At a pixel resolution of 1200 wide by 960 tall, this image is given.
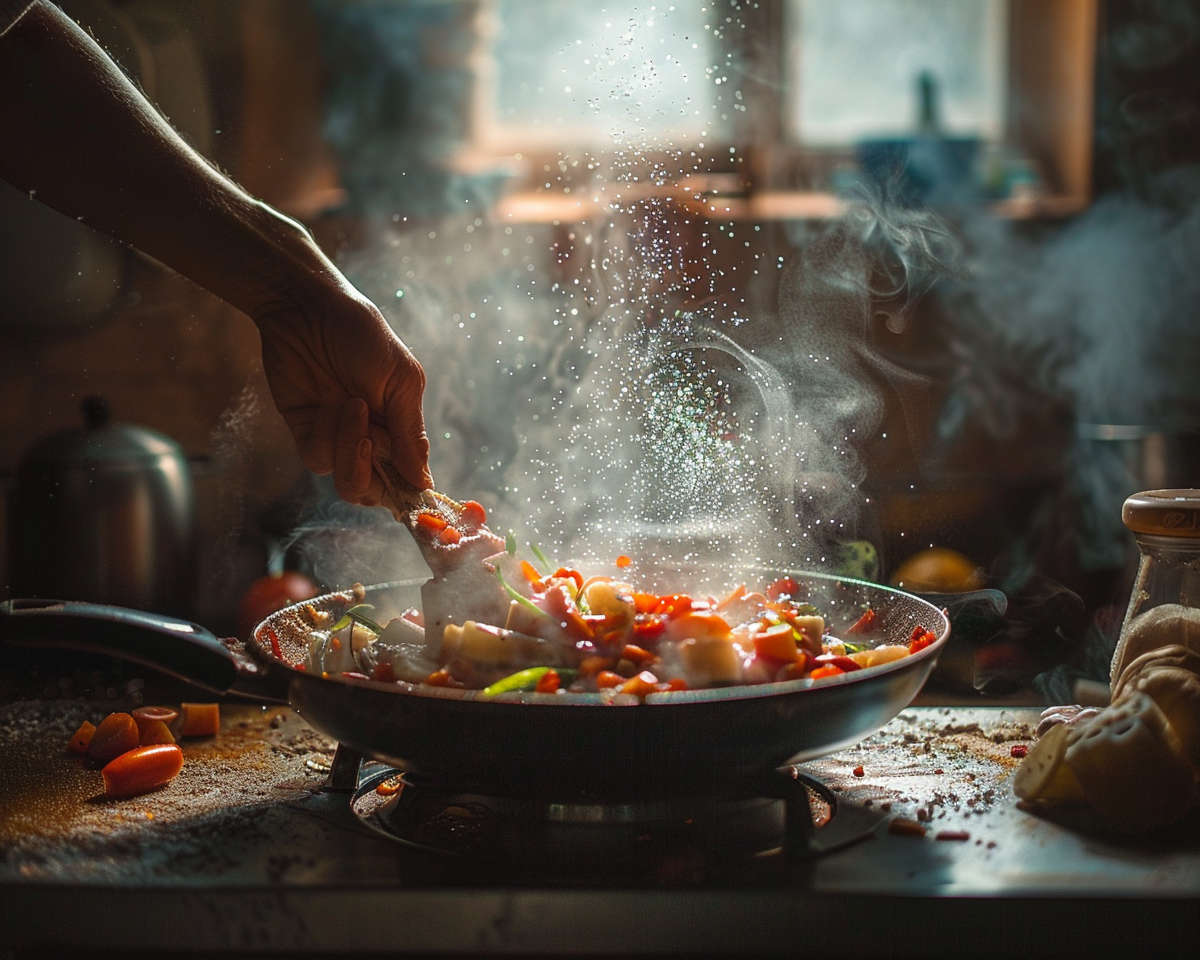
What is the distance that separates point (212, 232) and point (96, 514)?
100cm

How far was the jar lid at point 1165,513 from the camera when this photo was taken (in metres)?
1.37

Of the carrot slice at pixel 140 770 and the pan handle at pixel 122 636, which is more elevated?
the pan handle at pixel 122 636

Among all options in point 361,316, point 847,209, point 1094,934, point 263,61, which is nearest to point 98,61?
point 361,316

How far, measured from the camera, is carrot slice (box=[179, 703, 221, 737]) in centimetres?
170

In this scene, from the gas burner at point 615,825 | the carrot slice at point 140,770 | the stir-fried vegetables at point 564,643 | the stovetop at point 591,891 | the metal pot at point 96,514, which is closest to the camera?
the stovetop at point 591,891

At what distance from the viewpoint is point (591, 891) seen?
3.56ft

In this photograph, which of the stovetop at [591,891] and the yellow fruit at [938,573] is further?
the yellow fruit at [938,573]

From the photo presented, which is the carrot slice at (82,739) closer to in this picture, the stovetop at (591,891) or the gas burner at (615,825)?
the stovetop at (591,891)

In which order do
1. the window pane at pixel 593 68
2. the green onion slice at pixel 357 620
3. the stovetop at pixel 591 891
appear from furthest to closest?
the window pane at pixel 593 68 → the green onion slice at pixel 357 620 → the stovetop at pixel 591 891

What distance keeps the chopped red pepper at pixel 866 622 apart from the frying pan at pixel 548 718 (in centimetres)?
34

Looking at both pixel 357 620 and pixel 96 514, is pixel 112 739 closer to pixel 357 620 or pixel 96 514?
pixel 357 620

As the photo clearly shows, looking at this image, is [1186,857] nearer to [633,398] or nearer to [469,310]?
[633,398]

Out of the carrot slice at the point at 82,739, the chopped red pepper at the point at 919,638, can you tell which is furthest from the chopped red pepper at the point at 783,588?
the carrot slice at the point at 82,739

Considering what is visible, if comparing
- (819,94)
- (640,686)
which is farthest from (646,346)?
(819,94)
